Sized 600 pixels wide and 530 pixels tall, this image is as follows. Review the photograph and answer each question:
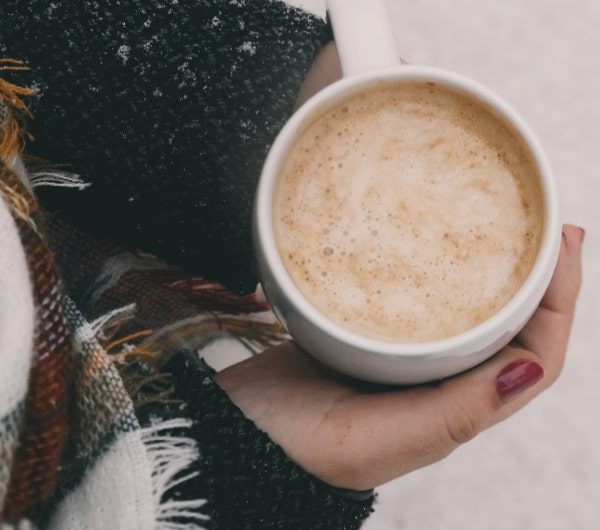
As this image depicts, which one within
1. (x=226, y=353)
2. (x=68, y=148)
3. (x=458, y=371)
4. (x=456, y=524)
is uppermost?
(x=68, y=148)

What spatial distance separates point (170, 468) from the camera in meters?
0.48

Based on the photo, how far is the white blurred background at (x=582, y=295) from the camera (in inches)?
28.8

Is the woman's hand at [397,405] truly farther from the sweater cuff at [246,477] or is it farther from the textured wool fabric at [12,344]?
the textured wool fabric at [12,344]

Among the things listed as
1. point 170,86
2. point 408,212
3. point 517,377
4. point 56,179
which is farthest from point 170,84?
point 517,377

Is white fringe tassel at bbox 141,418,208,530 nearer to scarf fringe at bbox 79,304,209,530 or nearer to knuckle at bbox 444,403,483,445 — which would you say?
scarf fringe at bbox 79,304,209,530

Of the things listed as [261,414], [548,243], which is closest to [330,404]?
[261,414]

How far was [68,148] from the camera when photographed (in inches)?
22.8

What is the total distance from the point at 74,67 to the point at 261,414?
29 centimetres

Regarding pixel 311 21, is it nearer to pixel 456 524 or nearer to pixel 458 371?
pixel 458 371

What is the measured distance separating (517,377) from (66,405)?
0.92 ft

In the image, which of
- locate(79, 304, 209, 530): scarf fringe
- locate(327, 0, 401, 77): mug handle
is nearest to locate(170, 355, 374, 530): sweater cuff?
locate(79, 304, 209, 530): scarf fringe

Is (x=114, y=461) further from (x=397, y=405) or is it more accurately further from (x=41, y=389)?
(x=397, y=405)

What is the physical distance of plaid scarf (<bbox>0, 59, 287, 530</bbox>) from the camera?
0.43 meters

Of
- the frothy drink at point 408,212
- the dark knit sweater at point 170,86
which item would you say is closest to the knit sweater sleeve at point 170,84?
the dark knit sweater at point 170,86
